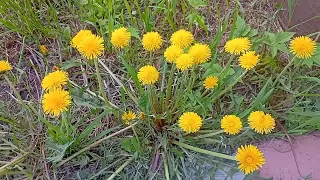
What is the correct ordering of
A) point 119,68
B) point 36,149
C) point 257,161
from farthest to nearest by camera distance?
point 119,68, point 36,149, point 257,161

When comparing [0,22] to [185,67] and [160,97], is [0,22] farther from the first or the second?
[185,67]

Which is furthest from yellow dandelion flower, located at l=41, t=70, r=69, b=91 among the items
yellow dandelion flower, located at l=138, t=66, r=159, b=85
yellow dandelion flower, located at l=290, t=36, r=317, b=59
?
yellow dandelion flower, located at l=290, t=36, r=317, b=59

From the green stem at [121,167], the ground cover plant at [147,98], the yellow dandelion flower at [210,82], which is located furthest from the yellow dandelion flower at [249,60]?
the green stem at [121,167]

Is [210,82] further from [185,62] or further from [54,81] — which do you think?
[54,81]

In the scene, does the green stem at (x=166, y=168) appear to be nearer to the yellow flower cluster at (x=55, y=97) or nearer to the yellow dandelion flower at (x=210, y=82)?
the yellow dandelion flower at (x=210, y=82)

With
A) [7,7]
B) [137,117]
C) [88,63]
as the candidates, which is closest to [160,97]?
[137,117]

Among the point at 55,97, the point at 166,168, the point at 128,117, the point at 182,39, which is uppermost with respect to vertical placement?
the point at 182,39

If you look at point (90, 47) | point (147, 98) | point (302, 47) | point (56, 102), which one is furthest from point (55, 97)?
point (302, 47)
